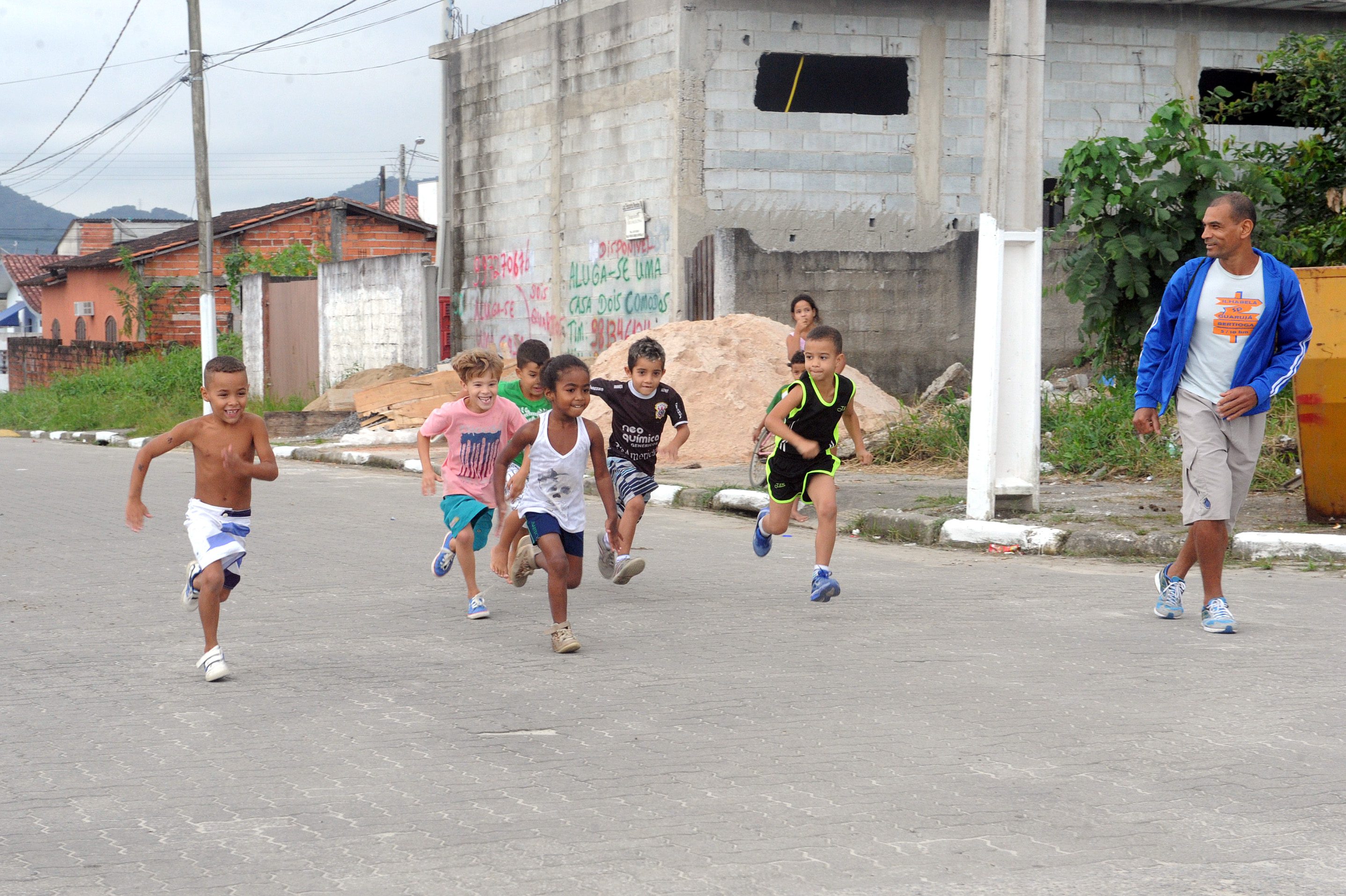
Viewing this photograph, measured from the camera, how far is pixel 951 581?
8469 mm

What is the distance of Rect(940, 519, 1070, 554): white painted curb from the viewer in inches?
379

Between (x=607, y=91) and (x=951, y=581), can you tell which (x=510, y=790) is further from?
(x=607, y=91)

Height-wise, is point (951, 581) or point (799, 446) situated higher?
point (799, 446)

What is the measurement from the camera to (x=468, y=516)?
7.55 metres

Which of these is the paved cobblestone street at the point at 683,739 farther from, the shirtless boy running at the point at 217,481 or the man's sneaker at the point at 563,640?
the shirtless boy running at the point at 217,481

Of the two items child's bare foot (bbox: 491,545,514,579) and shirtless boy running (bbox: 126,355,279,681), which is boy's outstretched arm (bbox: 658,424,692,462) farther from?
shirtless boy running (bbox: 126,355,279,681)

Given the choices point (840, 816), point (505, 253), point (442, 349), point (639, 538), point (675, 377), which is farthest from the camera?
point (442, 349)

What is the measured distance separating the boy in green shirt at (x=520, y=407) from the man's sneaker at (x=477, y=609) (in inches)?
9.3

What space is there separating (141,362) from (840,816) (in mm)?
30893

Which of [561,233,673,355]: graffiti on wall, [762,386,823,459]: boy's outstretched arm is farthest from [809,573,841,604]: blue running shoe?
[561,233,673,355]: graffiti on wall

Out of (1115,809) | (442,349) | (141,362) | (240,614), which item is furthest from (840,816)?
(141,362)

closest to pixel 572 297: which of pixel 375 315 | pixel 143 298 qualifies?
pixel 375 315

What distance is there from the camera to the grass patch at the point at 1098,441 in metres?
11.8

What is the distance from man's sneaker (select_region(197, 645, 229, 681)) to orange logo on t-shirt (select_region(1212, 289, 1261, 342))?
4.53 m
